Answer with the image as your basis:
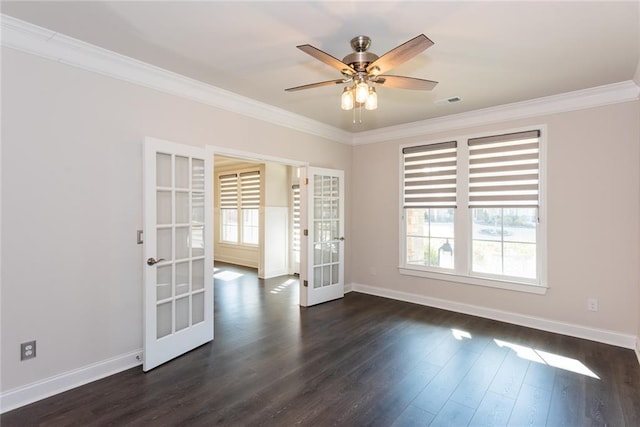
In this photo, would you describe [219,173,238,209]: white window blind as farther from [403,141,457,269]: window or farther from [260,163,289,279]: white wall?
[403,141,457,269]: window

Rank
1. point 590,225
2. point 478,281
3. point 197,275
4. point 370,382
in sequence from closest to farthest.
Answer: point 370,382 < point 197,275 < point 590,225 < point 478,281

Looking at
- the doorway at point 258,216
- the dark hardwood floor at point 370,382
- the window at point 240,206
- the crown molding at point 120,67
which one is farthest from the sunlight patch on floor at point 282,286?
the crown molding at point 120,67

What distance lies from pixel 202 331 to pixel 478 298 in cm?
352

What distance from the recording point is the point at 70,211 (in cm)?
260

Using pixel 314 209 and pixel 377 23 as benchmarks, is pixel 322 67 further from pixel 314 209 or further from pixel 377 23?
pixel 314 209

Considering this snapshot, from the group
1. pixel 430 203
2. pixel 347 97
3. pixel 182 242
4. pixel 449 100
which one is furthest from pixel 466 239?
pixel 182 242

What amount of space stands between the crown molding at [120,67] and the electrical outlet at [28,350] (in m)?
2.17

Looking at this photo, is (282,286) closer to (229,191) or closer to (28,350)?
(229,191)

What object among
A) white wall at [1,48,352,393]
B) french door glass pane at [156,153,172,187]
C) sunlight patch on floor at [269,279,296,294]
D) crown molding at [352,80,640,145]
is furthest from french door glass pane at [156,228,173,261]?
crown molding at [352,80,640,145]

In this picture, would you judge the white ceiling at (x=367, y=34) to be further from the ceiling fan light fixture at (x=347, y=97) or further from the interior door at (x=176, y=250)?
the interior door at (x=176, y=250)

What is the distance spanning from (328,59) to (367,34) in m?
0.53

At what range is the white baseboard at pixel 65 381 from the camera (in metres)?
2.30

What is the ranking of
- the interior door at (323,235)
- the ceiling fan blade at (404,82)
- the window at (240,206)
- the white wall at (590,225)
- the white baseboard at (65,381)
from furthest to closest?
the window at (240,206) → the interior door at (323,235) → the white wall at (590,225) → the ceiling fan blade at (404,82) → the white baseboard at (65,381)

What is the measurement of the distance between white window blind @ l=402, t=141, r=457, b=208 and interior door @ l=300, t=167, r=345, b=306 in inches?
42.5
